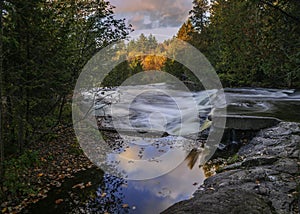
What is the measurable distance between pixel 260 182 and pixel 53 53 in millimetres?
4797

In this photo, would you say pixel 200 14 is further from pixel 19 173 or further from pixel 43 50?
pixel 19 173

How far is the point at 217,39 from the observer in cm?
2348

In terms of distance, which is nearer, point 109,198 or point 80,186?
point 109,198

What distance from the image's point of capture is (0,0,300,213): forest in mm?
3896

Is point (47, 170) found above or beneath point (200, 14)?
beneath

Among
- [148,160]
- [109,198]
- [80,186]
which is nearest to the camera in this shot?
[109,198]

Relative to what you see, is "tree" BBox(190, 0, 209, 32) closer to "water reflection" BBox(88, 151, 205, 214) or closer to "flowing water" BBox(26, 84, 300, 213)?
"flowing water" BBox(26, 84, 300, 213)

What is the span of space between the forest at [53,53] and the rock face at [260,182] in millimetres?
1855

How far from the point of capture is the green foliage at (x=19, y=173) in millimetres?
4938

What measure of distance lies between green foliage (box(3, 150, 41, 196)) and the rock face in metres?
2.82

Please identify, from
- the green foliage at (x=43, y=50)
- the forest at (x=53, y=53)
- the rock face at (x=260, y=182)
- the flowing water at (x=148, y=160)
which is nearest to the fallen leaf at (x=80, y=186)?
the flowing water at (x=148, y=160)

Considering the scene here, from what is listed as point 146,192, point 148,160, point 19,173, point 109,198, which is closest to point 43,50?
point 19,173

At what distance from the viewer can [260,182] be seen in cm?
494

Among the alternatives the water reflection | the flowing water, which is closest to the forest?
the flowing water
